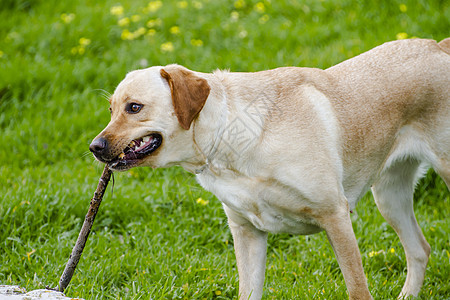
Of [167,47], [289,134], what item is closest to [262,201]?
[289,134]

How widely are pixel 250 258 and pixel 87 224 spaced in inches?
41.8

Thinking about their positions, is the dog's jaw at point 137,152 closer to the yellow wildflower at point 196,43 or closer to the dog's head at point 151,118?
the dog's head at point 151,118

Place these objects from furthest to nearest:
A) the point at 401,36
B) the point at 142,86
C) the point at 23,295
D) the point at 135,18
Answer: the point at 135,18 < the point at 401,36 < the point at 142,86 < the point at 23,295

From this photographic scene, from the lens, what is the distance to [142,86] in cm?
334

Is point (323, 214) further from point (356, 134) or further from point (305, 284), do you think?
point (305, 284)

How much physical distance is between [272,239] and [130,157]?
80.2 inches

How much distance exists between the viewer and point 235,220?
3750 millimetres

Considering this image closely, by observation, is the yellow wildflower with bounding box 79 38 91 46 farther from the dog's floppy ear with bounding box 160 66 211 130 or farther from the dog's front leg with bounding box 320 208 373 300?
the dog's front leg with bounding box 320 208 373 300

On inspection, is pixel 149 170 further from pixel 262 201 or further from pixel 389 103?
pixel 389 103

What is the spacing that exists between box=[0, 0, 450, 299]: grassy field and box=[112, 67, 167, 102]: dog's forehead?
0.86m

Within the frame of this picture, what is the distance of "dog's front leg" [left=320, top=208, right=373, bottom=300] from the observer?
11.4 feet

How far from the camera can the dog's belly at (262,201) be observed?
11.2 ft

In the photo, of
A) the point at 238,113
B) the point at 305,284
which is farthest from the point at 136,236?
the point at 238,113

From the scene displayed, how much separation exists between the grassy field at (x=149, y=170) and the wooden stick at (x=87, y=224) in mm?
177
